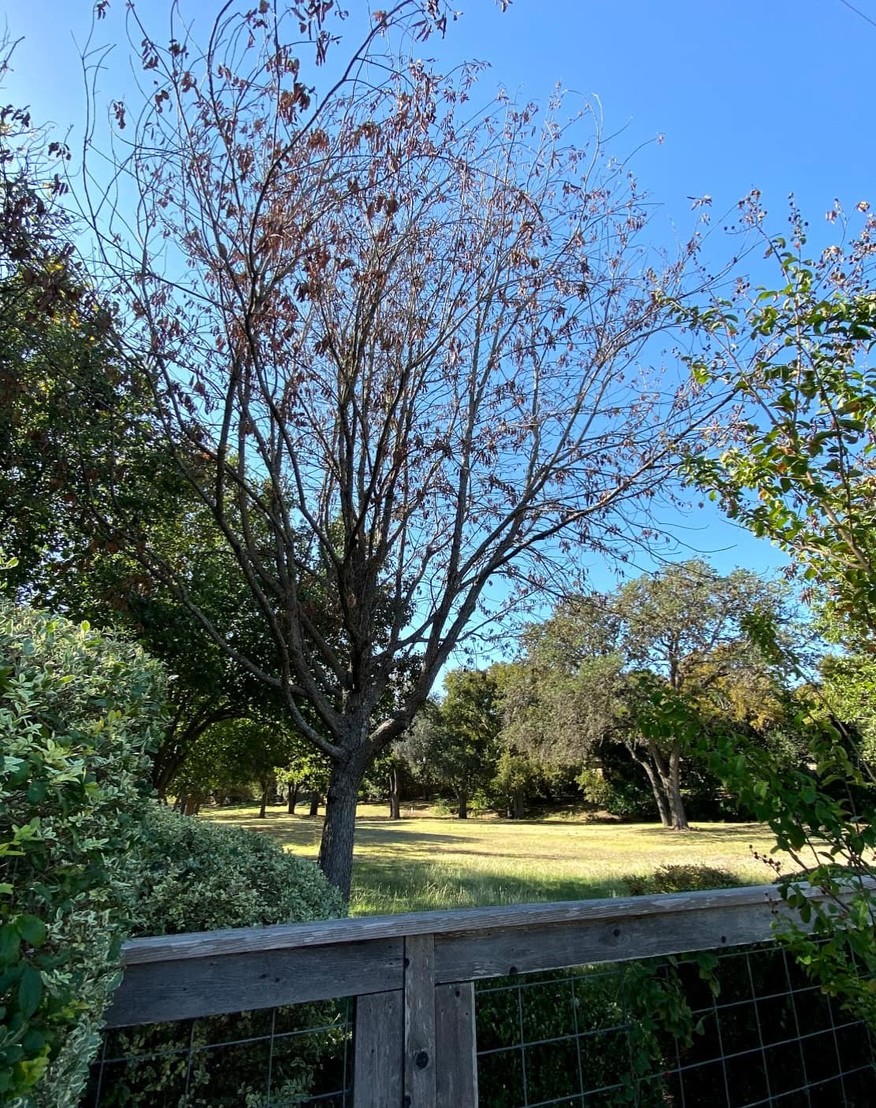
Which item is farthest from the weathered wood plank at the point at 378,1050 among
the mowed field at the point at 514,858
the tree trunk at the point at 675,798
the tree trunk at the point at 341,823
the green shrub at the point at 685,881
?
the tree trunk at the point at 675,798

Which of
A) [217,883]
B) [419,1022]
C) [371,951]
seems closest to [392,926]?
[371,951]

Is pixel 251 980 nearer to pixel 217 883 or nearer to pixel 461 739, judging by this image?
pixel 217 883

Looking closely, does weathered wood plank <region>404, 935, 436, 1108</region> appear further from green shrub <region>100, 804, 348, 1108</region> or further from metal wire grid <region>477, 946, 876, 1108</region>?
metal wire grid <region>477, 946, 876, 1108</region>

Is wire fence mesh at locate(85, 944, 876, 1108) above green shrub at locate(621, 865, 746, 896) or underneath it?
underneath

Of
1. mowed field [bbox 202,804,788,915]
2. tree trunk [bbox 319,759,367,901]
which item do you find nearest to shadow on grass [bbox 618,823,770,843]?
mowed field [bbox 202,804,788,915]

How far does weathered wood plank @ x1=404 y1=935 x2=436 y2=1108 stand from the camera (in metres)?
1.51

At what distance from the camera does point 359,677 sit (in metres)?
4.79

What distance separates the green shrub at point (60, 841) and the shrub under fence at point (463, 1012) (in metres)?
0.29

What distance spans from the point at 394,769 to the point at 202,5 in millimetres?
31580

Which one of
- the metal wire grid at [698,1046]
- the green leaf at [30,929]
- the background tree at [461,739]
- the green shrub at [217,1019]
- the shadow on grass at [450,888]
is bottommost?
the shadow on grass at [450,888]

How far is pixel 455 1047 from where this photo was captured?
1.60 meters

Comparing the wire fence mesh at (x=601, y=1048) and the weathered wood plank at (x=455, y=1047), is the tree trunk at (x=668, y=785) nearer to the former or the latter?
the wire fence mesh at (x=601, y=1048)

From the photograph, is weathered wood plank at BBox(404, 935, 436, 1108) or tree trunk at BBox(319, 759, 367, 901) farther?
tree trunk at BBox(319, 759, 367, 901)

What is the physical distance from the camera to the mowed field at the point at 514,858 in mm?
8867
